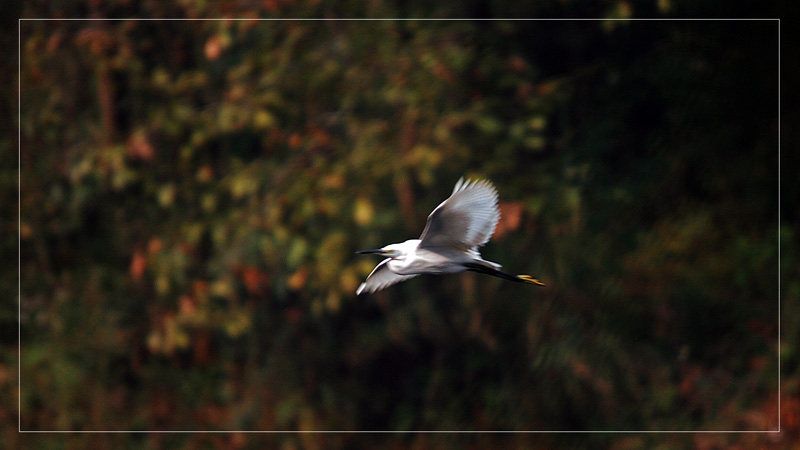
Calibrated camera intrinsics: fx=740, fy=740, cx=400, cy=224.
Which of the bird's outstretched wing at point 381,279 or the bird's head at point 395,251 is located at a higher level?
the bird's head at point 395,251

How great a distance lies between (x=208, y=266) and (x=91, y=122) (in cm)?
69

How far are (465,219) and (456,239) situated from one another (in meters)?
0.05

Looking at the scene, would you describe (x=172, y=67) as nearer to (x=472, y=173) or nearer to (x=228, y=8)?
(x=228, y=8)

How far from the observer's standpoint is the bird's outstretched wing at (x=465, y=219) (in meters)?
1.42

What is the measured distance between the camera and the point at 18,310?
2639 mm

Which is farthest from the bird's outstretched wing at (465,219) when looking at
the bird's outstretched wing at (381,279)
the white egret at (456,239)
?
the bird's outstretched wing at (381,279)

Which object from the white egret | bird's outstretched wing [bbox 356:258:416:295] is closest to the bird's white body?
the white egret

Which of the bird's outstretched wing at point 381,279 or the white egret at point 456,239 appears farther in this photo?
the bird's outstretched wing at point 381,279

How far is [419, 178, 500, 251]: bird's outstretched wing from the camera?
4.66 feet

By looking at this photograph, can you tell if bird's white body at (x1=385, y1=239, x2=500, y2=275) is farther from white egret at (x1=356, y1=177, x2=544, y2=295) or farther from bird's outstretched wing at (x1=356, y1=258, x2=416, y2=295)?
bird's outstretched wing at (x1=356, y1=258, x2=416, y2=295)

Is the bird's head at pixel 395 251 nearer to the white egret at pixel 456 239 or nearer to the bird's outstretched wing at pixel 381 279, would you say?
the white egret at pixel 456 239

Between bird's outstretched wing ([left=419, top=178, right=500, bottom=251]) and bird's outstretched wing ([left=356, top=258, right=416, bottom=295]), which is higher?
bird's outstretched wing ([left=419, top=178, right=500, bottom=251])

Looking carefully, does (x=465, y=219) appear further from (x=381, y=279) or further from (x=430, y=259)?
(x=381, y=279)

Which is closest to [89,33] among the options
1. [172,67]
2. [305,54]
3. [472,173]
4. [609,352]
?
[172,67]
